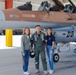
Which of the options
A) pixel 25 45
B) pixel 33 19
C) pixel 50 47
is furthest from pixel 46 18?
pixel 25 45

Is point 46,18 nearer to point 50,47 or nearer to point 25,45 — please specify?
point 50,47

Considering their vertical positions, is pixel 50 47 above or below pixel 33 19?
below

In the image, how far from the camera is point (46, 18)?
11.0 meters

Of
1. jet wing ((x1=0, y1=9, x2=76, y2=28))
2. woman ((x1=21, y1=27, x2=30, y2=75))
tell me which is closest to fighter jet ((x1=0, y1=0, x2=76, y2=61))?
jet wing ((x1=0, y1=9, x2=76, y2=28))

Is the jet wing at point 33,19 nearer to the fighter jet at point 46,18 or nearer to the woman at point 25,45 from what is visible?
the fighter jet at point 46,18

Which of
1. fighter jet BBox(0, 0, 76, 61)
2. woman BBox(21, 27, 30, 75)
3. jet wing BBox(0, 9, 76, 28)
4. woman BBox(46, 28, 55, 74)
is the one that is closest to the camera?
woman BBox(21, 27, 30, 75)

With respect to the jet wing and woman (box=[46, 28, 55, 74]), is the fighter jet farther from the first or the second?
woman (box=[46, 28, 55, 74])

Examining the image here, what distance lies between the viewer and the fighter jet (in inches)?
404

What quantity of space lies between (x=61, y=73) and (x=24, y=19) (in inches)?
109

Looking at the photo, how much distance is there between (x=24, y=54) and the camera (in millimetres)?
8641

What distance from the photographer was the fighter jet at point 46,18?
10266mm

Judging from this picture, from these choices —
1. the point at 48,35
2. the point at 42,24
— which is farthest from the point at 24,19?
the point at 48,35

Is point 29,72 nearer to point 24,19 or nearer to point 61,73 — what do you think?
point 61,73

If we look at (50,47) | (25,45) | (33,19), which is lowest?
(50,47)
